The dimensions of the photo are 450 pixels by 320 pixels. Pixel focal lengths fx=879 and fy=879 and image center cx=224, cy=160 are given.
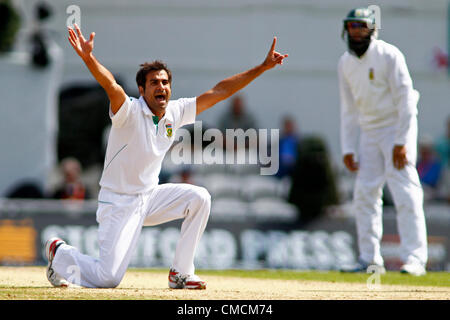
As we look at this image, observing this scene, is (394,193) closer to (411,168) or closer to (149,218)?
(411,168)

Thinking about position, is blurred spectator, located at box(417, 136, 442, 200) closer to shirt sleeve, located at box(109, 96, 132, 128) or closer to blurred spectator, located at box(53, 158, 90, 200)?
blurred spectator, located at box(53, 158, 90, 200)

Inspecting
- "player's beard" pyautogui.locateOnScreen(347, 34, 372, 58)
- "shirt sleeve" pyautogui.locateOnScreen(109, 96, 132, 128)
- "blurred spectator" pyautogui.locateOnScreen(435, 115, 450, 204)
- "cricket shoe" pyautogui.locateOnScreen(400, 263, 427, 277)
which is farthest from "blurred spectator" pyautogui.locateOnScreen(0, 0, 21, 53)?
"cricket shoe" pyautogui.locateOnScreen(400, 263, 427, 277)

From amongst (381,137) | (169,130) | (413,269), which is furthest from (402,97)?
(169,130)

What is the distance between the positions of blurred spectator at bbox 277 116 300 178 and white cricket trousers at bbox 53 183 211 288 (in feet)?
23.3

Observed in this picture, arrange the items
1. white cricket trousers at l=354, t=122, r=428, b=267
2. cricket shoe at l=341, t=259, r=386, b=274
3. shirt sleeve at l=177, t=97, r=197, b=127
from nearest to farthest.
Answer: shirt sleeve at l=177, t=97, r=197, b=127 → white cricket trousers at l=354, t=122, r=428, b=267 → cricket shoe at l=341, t=259, r=386, b=274

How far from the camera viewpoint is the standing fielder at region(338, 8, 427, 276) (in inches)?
331

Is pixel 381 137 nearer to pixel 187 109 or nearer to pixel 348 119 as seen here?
pixel 348 119

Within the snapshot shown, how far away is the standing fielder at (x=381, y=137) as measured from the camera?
331 inches

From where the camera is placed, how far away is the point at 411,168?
8531mm

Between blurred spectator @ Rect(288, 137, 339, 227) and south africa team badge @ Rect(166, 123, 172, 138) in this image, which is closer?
south africa team badge @ Rect(166, 123, 172, 138)

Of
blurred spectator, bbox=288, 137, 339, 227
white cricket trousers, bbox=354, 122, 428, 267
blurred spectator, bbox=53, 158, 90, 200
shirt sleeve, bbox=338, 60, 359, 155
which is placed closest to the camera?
white cricket trousers, bbox=354, 122, 428, 267
